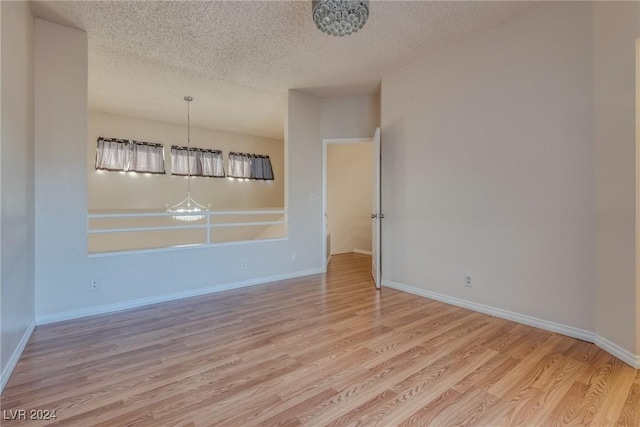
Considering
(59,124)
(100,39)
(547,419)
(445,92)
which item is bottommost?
(547,419)

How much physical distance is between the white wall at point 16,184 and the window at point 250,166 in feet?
14.0

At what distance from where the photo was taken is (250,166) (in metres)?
7.09

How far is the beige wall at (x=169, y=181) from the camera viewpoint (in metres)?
5.23

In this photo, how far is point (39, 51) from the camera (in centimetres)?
271

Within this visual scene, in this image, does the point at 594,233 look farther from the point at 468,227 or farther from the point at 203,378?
the point at 203,378

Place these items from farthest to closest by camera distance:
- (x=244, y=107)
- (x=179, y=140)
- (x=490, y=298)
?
(x=179, y=140) → (x=244, y=107) → (x=490, y=298)

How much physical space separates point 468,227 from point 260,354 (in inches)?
93.4

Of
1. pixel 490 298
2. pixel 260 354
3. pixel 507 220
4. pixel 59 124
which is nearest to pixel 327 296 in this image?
pixel 260 354

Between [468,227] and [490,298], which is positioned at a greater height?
[468,227]

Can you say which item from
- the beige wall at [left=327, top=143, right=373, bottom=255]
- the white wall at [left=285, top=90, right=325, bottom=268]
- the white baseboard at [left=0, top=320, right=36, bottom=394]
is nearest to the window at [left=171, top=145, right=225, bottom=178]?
the beige wall at [left=327, top=143, right=373, bottom=255]

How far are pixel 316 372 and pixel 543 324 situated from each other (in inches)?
82.4

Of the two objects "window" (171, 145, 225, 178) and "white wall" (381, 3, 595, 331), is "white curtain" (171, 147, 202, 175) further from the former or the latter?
"white wall" (381, 3, 595, 331)

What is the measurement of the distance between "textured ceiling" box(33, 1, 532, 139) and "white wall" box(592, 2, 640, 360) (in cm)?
75

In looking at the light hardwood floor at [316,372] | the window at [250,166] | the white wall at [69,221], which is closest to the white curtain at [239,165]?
the window at [250,166]
